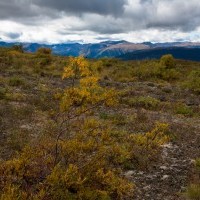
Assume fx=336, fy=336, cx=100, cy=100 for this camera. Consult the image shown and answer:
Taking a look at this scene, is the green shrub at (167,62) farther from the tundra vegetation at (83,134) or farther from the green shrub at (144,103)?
the green shrub at (144,103)

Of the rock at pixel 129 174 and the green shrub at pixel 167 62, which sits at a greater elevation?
the green shrub at pixel 167 62

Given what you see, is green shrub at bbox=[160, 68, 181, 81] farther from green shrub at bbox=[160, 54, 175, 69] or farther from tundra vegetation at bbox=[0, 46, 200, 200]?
tundra vegetation at bbox=[0, 46, 200, 200]

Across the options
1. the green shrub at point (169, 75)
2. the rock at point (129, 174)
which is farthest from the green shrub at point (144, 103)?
the green shrub at point (169, 75)

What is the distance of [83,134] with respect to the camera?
9.75 m

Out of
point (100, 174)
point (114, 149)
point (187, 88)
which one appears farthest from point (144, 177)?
point (187, 88)

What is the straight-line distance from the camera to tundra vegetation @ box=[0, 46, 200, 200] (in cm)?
834

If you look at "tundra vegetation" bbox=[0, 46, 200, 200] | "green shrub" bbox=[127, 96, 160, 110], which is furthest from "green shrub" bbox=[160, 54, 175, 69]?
"green shrub" bbox=[127, 96, 160, 110]

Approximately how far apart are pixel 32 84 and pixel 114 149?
56.2ft

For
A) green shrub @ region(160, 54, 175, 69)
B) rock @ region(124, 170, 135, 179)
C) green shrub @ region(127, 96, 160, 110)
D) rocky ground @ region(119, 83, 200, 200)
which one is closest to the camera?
rocky ground @ region(119, 83, 200, 200)

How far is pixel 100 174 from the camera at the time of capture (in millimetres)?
8773

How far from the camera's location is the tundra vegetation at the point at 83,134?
8.34 metres

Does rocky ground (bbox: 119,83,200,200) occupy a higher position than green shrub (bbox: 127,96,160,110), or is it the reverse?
green shrub (bbox: 127,96,160,110)

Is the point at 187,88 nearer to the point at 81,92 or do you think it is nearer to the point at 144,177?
the point at 144,177

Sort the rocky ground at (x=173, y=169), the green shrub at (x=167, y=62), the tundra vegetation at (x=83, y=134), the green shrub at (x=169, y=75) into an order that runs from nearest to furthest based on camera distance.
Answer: the tundra vegetation at (x=83, y=134) → the rocky ground at (x=173, y=169) → the green shrub at (x=169, y=75) → the green shrub at (x=167, y=62)
